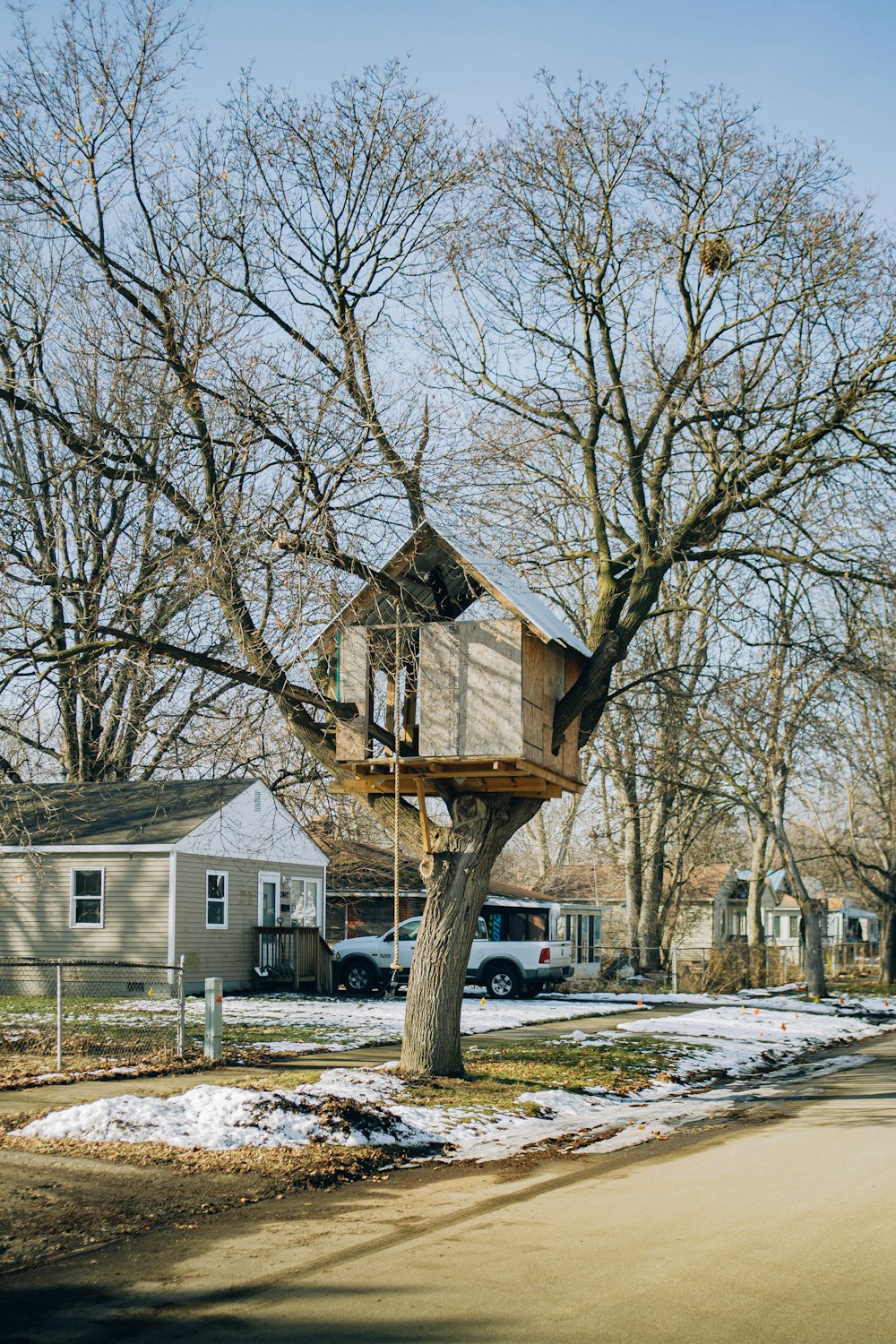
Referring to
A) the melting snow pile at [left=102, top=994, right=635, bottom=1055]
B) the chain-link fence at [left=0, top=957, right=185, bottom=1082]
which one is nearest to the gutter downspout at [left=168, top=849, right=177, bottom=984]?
the chain-link fence at [left=0, top=957, right=185, bottom=1082]

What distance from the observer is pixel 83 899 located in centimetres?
2673

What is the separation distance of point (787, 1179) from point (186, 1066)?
684 centimetres

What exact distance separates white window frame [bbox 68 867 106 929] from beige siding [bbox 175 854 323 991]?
1.73 meters

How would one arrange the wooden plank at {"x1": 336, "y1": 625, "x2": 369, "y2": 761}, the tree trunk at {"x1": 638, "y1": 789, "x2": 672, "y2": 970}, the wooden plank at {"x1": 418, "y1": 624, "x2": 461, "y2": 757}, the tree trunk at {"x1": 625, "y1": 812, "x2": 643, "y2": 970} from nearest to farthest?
1. the wooden plank at {"x1": 418, "y1": 624, "x2": 461, "y2": 757}
2. the wooden plank at {"x1": 336, "y1": 625, "x2": 369, "y2": 761}
3. the tree trunk at {"x1": 625, "y1": 812, "x2": 643, "y2": 970}
4. the tree trunk at {"x1": 638, "y1": 789, "x2": 672, "y2": 970}

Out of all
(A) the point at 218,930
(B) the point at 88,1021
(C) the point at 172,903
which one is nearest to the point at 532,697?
(B) the point at 88,1021

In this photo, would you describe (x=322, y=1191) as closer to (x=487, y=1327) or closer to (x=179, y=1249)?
(x=179, y=1249)

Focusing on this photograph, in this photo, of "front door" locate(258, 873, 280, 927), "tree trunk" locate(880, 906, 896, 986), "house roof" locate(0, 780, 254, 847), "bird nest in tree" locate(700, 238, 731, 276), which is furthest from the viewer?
"tree trunk" locate(880, 906, 896, 986)

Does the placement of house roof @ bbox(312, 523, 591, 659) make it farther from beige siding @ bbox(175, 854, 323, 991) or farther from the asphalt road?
beige siding @ bbox(175, 854, 323, 991)

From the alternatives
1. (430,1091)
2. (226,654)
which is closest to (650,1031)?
(430,1091)

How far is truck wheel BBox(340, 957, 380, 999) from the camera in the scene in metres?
27.8

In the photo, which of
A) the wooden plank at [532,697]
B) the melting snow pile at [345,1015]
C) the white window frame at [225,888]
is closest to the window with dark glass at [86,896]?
the white window frame at [225,888]

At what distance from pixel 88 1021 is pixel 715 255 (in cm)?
1332

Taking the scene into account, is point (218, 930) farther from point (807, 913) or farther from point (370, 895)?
point (807, 913)

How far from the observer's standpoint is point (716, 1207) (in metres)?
7.76
